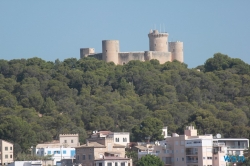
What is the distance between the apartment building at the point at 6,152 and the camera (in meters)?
60.9

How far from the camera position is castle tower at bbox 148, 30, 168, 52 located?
344 ft

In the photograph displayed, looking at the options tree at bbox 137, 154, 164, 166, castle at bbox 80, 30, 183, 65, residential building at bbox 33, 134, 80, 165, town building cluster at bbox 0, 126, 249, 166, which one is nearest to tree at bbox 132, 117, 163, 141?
town building cluster at bbox 0, 126, 249, 166

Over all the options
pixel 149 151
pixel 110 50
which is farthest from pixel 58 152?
pixel 110 50

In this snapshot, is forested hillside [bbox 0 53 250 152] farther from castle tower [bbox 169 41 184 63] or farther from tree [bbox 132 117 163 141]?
castle tower [bbox 169 41 184 63]

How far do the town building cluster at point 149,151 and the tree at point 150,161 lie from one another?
0.76m

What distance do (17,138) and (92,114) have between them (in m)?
11.1

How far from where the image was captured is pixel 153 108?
77938mm

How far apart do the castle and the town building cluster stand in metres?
37.5

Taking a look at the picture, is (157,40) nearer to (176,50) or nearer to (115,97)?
(176,50)

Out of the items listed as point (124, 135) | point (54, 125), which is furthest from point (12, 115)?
point (124, 135)

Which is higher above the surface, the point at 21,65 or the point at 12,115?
the point at 21,65

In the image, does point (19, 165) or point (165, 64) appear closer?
point (19, 165)

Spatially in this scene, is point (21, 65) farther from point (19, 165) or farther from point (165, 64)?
point (19, 165)

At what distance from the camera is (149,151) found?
60312mm
